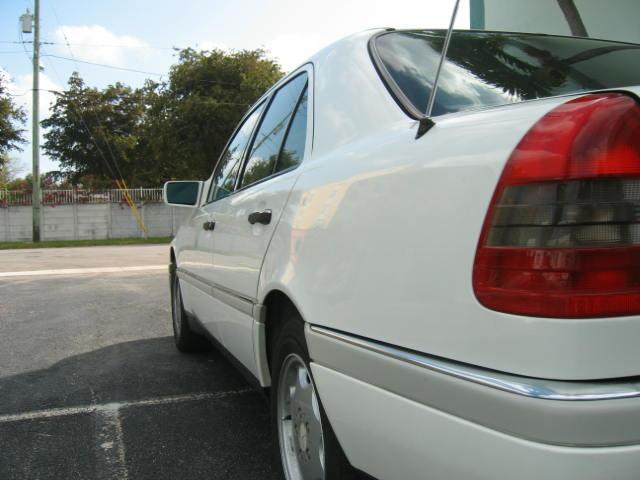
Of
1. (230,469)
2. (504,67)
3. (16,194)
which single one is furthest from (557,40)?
(16,194)

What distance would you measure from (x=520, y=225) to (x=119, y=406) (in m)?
3.15

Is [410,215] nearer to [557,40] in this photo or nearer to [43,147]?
[557,40]

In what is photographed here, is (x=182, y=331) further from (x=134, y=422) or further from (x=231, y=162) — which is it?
(x=231, y=162)

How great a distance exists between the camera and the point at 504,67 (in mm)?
2152

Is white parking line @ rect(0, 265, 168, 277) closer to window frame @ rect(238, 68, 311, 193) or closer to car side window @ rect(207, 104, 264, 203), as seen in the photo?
car side window @ rect(207, 104, 264, 203)

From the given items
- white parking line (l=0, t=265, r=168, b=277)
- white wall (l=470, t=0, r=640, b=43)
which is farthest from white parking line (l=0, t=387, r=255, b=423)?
white parking line (l=0, t=265, r=168, b=277)

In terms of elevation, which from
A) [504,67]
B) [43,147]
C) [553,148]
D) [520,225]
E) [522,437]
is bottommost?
[522,437]

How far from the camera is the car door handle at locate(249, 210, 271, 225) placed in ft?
8.15

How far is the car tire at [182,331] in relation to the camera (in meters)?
4.82

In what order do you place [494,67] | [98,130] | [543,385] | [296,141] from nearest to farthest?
1. [543,385]
2. [494,67]
3. [296,141]
4. [98,130]

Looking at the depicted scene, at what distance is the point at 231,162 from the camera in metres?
3.94

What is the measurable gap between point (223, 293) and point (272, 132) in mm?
893

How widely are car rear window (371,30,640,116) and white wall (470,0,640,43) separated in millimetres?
4348

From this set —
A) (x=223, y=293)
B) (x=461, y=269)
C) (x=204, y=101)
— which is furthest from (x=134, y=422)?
(x=204, y=101)
